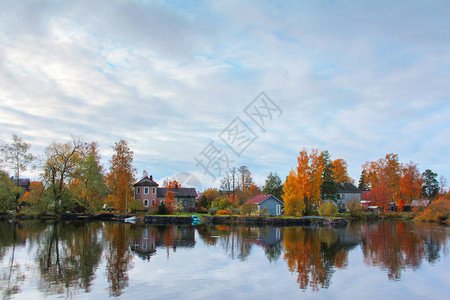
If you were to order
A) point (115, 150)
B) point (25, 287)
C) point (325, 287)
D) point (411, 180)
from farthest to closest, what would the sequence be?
point (411, 180) → point (115, 150) → point (325, 287) → point (25, 287)

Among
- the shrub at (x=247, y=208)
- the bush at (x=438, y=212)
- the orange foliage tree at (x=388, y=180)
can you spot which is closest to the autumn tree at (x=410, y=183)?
the orange foliage tree at (x=388, y=180)

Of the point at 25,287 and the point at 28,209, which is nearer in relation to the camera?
the point at 25,287

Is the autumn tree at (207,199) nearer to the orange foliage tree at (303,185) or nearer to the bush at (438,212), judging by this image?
the orange foliage tree at (303,185)

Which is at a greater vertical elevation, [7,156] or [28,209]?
[7,156]

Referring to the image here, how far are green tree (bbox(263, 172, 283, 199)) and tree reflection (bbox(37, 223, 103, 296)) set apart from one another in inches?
1864

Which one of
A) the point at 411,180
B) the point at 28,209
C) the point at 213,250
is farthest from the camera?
the point at 411,180

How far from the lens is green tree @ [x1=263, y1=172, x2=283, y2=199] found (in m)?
68.9

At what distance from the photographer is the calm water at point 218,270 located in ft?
42.1

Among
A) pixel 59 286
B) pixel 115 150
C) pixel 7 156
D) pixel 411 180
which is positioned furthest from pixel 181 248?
pixel 411 180

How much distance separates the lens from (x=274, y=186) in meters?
69.6

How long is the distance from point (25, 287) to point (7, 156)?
4998 centimetres

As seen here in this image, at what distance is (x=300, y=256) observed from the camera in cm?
2062

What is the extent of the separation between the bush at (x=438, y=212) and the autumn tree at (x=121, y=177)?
165 ft

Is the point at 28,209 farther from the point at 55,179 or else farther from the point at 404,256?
the point at 404,256
